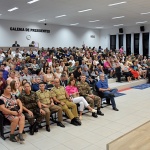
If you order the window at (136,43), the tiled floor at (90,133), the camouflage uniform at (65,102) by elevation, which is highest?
the window at (136,43)

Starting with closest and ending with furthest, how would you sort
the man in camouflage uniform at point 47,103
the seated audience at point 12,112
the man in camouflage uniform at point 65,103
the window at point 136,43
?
1. the seated audience at point 12,112
2. the man in camouflage uniform at point 47,103
3. the man in camouflage uniform at point 65,103
4. the window at point 136,43

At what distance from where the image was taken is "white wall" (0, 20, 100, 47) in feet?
50.3

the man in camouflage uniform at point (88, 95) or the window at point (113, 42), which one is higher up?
the window at point (113, 42)

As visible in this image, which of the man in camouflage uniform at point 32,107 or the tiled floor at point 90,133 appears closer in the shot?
the tiled floor at point 90,133

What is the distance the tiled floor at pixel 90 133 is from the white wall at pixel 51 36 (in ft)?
39.1

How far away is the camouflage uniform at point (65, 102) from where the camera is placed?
15.3 ft

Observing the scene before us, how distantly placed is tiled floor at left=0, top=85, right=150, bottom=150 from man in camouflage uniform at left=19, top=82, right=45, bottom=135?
232 mm

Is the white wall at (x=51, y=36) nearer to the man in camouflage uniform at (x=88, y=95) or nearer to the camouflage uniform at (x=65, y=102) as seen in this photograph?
the man in camouflage uniform at (x=88, y=95)

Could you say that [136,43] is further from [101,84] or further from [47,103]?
[47,103]

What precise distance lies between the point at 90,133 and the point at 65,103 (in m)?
1.03

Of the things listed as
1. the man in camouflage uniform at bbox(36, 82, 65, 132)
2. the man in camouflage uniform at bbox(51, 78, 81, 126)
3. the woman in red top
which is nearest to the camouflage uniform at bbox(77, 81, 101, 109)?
the woman in red top

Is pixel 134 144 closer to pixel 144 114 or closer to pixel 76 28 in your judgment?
pixel 144 114

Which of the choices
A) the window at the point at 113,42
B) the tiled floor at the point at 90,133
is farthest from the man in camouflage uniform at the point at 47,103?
the window at the point at 113,42

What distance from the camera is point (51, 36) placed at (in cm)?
1783
